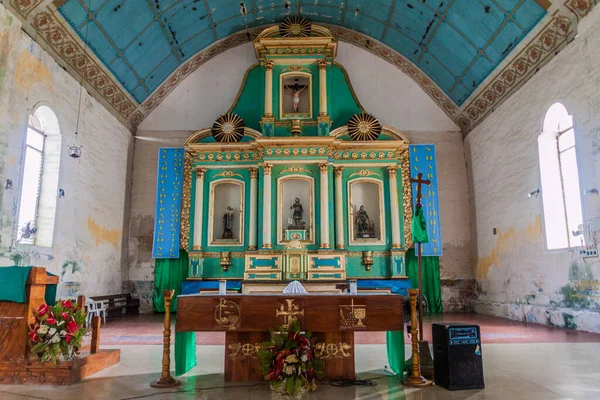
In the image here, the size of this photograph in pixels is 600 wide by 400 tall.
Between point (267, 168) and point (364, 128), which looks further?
point (364, 128)

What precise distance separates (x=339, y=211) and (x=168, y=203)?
4.50 meters

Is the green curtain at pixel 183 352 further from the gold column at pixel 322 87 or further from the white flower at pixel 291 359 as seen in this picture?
the gold column at pixel 322 87

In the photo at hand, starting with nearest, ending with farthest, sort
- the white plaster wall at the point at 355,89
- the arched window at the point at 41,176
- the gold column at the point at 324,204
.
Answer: the arched window at the point at 41,176
the gold column at the point at 324,204
the white plaster wall at the point at 355,89

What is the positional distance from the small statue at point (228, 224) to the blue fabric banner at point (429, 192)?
4.78 m

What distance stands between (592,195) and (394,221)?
4992 millimetres

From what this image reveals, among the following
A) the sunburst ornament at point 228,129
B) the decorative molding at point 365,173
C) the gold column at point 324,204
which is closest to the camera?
the gold column at point 324,204

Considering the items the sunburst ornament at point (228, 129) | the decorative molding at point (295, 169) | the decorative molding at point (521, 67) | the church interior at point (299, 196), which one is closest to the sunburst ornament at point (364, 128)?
the church interior at point (299, 196)

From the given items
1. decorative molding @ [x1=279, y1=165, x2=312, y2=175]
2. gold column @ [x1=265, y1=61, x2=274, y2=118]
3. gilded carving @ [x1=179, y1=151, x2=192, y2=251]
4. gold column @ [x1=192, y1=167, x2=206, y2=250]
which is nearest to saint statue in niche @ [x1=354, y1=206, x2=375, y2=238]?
decorative molding @ [x1=279, y1=165, x2=312, y2=175]

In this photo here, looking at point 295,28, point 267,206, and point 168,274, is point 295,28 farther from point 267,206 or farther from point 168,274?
point 168,274

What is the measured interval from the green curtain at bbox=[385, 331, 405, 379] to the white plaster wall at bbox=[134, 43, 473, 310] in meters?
8.12

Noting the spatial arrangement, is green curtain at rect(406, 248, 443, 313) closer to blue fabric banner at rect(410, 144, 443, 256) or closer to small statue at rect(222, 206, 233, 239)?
blue fabric banner at rect(410, 144, 443, 256)

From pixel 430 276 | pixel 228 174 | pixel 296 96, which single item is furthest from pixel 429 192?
pixel 228 174

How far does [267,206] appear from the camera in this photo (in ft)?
37.3

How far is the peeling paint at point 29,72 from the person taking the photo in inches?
290
